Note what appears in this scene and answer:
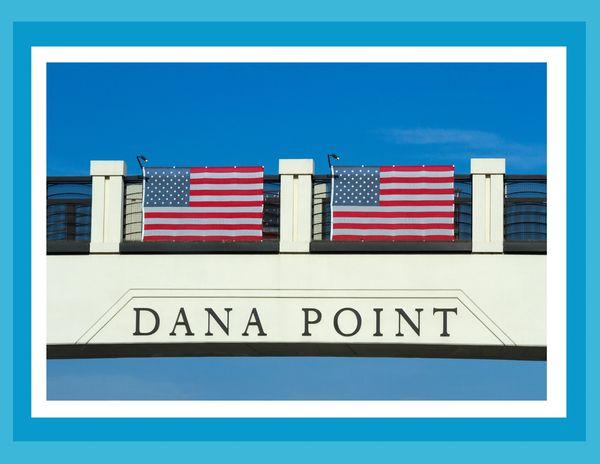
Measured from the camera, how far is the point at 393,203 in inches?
791

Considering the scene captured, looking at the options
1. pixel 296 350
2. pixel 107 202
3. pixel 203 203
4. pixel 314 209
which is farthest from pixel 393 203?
pixel 107 202

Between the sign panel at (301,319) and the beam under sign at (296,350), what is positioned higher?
the sign panel at (301,319)

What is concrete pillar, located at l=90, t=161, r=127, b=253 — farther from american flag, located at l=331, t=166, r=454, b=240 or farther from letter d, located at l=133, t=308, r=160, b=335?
american flag, located at l=331, t=166, r=454, b=240

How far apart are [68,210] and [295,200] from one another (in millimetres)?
4456

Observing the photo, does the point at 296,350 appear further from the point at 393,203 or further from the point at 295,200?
the point at 393,203

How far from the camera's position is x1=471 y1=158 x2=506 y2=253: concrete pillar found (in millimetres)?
20047

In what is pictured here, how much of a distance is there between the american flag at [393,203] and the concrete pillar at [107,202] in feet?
13.6

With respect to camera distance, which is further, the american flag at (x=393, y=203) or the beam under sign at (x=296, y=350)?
the american flag at (x=393, y=203)

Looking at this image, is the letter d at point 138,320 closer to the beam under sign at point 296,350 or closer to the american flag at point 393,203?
the beam under sign at point 296,350

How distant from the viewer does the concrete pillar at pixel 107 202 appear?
2069 centimetres

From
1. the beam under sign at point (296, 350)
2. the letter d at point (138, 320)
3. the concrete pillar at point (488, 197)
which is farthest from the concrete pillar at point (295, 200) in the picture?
the concrete pillar at point (488, 197)
